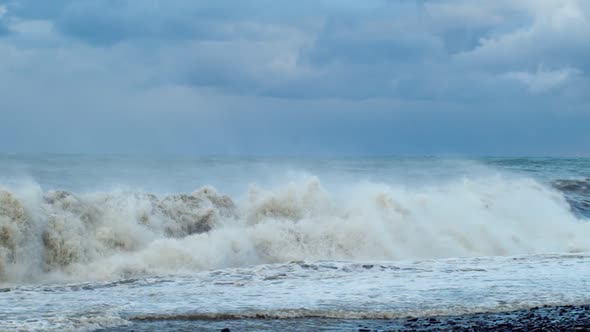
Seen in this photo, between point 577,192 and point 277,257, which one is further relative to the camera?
point 577,192

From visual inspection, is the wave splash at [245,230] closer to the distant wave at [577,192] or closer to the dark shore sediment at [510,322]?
the distant wave at [577,192]

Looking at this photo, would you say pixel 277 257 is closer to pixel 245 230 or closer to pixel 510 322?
pixel 245 230

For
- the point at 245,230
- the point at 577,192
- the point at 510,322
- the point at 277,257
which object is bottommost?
the point at 510,322

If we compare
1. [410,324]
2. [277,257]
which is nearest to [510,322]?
[410,324]

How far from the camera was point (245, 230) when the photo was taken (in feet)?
52.1

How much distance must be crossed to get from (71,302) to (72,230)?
13.8ft

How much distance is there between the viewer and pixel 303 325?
30.4ft

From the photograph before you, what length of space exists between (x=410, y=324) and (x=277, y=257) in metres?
5.97

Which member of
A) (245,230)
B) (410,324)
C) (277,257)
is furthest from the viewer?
(245,230)

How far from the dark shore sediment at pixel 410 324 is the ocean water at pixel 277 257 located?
0.20 feet

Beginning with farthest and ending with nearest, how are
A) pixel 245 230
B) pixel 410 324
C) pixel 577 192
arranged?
1. pixel 577 192
2. pixel 245 230
3. pixel 410 324

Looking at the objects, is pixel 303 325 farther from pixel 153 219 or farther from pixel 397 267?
pixel 153 219

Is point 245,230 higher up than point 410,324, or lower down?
higher up

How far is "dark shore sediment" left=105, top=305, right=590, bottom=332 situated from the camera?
9023mm
